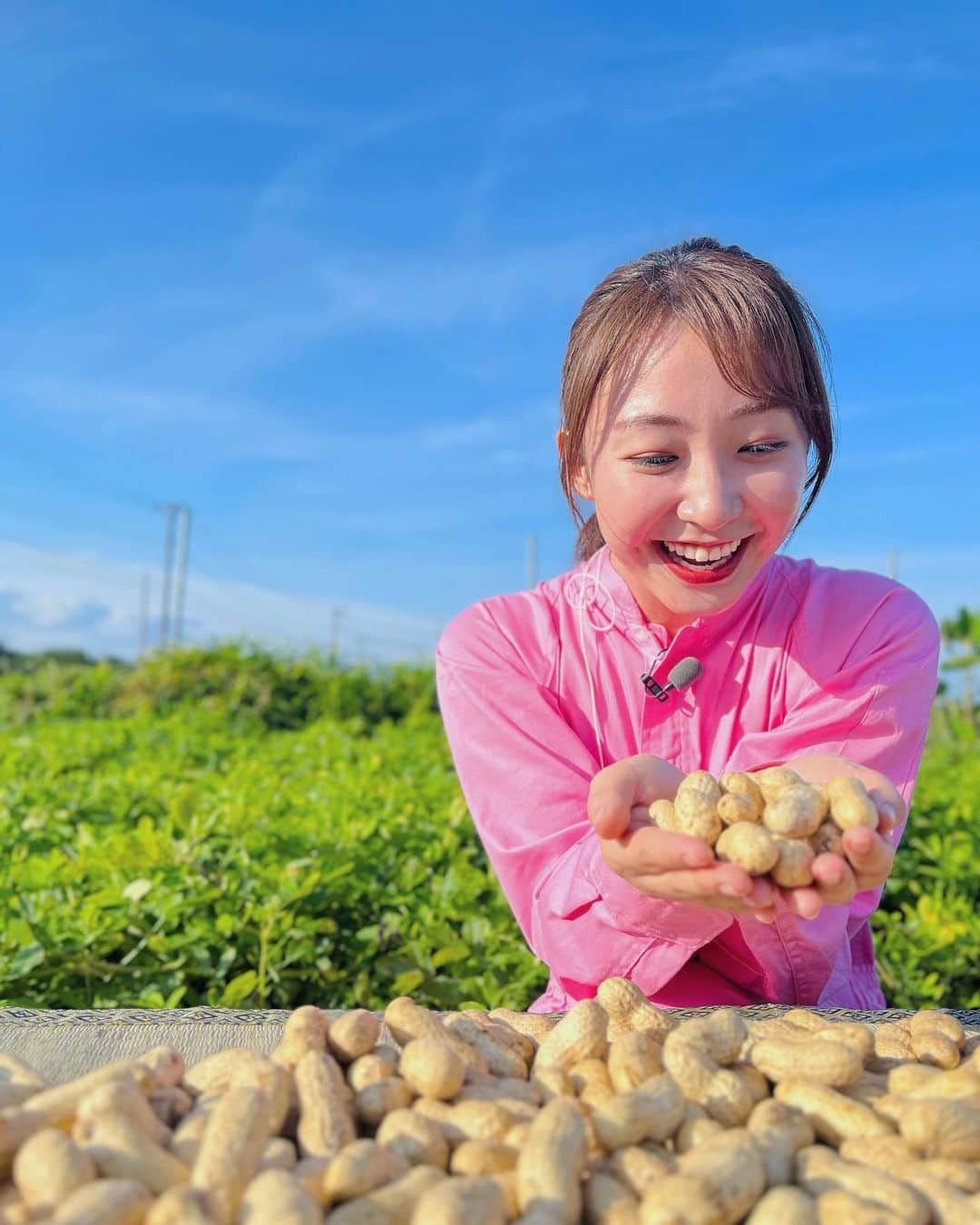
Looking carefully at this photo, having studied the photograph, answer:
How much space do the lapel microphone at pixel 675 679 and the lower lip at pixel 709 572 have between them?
0.23 m

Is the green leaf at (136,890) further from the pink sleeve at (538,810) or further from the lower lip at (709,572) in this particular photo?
the lower lip at (709,572)

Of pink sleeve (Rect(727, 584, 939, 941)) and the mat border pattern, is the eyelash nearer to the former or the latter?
pink sleeve (Rect(727, 584, 939, 941))

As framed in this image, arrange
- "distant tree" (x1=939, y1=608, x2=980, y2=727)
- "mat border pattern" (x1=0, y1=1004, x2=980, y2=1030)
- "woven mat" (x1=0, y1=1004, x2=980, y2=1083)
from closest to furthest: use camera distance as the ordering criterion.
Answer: "woven mat" (x1=0, y1=1004, x2=980, y2=1083)
"mat border pattern" (x1=0, y1=1004, x2=980, y2=1030)
"distant tree" (x1=939, y1=608, x2=980, y2=727)

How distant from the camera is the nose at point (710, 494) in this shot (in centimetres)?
193

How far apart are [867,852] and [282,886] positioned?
1719 mm

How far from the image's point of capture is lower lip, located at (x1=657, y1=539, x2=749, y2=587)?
2.06 metres

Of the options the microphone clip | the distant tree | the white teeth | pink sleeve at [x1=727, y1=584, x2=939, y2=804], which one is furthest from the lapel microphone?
the distant tree

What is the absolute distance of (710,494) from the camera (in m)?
1.93

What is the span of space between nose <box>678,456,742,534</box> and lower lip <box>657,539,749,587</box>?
106 mm

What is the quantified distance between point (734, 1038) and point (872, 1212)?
1.29ft

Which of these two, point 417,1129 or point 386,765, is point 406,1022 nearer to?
point 417,1129

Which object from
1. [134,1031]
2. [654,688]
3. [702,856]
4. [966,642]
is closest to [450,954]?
[654,688]

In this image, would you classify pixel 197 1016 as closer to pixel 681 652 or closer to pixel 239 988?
pixel 239 988

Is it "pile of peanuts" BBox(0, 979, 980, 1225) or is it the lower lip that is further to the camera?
the lower lip
